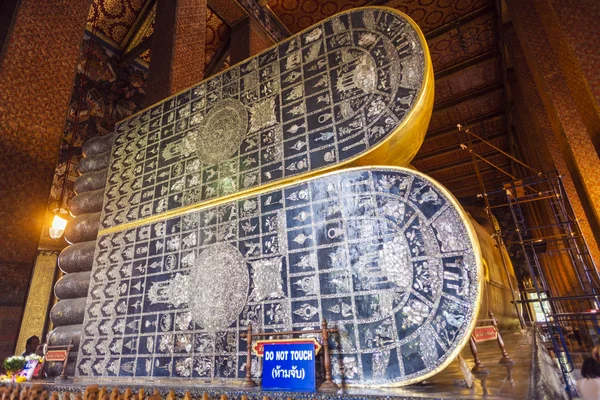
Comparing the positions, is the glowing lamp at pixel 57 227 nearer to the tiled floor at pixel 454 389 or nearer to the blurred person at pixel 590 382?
the tiled floor at pixel 454 389

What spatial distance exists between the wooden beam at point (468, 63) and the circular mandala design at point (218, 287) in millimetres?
9190

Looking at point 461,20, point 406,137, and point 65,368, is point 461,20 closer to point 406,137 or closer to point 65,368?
point 406,137

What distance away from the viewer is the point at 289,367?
7.70 feet

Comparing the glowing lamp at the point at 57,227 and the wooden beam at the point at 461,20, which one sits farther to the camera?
the wooden beam at the point at 461,20

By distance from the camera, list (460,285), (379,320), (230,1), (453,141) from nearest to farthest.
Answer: (460,285)
(379,320)
(230,1)
(453,141)

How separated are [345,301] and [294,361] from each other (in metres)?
0.55

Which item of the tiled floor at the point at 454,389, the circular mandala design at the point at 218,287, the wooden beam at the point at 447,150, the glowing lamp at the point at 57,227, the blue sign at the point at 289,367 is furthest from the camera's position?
the wooden beam at the point at 447,150

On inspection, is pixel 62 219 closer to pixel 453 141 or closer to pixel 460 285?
pixel 460 285

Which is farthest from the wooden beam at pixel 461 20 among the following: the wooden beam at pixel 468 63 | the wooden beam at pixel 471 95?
the wooden beam at pixel 471 95

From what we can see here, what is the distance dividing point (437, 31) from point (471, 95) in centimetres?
291

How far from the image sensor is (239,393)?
230 centimetres

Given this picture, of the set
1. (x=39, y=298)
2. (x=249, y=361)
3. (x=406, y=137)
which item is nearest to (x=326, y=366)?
(x=249, y=361)

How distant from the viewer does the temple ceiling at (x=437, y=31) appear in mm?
7980

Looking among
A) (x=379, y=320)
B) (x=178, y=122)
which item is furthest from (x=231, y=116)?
(x=379, y=320)
